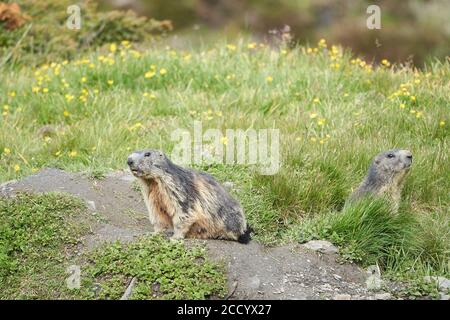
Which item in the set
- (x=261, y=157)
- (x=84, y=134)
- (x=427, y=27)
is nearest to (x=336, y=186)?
(x=261, y=157)

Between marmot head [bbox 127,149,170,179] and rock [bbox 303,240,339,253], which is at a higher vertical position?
marmot head [bbox 127,149,170,179]

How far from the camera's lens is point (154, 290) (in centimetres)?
581

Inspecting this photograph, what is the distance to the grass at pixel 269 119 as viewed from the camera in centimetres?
709

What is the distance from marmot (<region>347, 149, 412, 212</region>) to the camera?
22.4 feet

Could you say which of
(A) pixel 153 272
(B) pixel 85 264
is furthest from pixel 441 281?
(B) pixel 85 264

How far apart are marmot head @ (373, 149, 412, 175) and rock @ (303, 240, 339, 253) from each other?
820mm

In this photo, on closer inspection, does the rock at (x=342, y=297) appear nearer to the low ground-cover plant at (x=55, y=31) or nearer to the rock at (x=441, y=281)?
the rock at (x=441, y=281)

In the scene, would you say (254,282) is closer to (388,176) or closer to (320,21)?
(388,176)

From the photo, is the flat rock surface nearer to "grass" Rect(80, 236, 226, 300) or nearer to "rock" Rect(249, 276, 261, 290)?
"rock" Rect(249, 276, 261, 290)

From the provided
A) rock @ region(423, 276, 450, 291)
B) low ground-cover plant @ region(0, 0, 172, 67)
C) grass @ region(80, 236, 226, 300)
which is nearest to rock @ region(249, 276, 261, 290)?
grass @ region(80, 236, 226, 300)

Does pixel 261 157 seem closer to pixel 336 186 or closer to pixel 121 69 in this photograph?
pixel 336 186

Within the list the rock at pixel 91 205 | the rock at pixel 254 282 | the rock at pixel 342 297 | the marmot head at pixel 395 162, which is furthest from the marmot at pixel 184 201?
the marmot head at pixel 395 162
